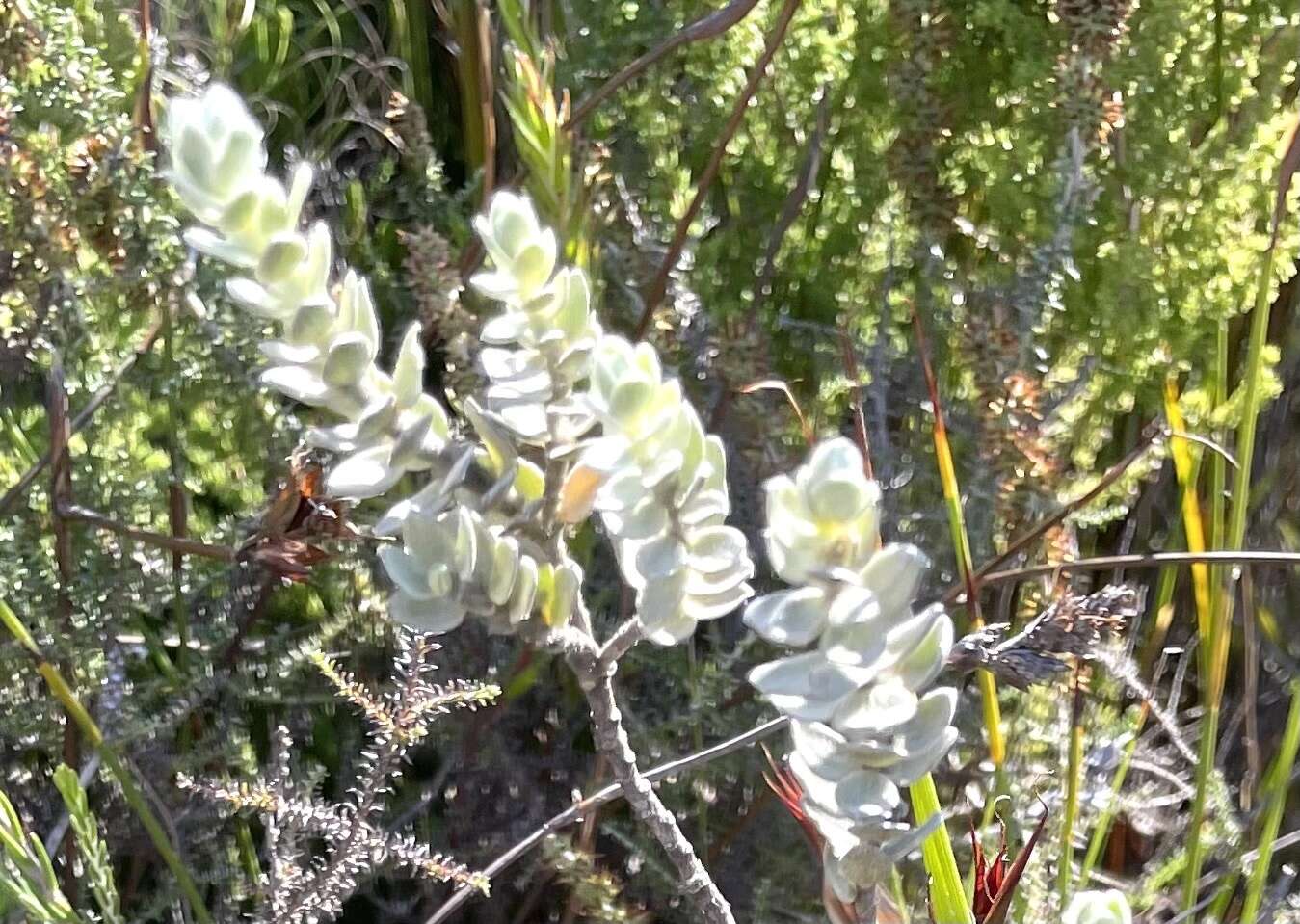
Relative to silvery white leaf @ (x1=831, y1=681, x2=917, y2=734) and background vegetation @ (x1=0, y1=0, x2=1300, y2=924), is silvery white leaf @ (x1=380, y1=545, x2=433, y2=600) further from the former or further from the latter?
background vegetation @ (x1=0, y1=0, x2=1300, y2=924)

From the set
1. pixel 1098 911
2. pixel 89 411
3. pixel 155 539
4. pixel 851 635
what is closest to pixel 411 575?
pixel 851 635

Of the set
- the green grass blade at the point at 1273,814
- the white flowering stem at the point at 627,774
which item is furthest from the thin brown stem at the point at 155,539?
the green grass blade at the point at 1273,814

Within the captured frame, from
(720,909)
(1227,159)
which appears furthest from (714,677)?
(1227,159)

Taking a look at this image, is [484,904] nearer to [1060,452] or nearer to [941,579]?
[941,579]

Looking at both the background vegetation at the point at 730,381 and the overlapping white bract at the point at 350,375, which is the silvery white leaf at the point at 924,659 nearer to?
the overlapping white bract at the point at 350,375

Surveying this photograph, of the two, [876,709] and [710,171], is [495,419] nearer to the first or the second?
[876,709]
